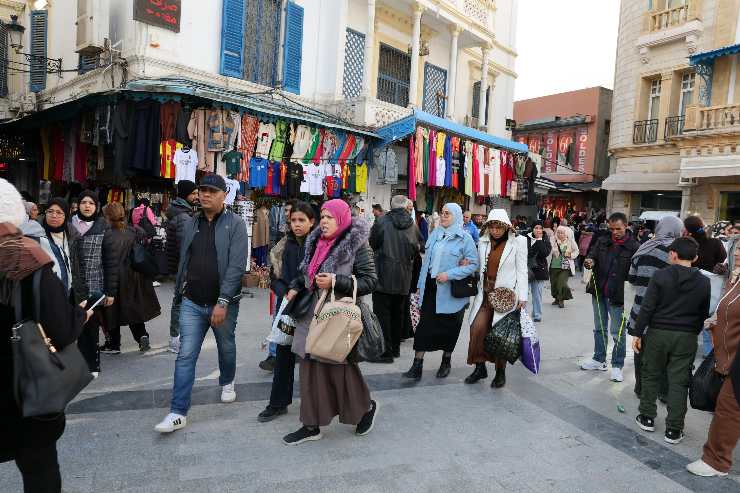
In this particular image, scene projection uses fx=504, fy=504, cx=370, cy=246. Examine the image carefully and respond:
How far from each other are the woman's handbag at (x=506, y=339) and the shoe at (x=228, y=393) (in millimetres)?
2362

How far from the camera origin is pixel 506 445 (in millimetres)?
3734

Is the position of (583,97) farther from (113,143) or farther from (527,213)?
(113,143)

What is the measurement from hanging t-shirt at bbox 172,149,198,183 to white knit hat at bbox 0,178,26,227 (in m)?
6.48

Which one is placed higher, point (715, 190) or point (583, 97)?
A: point (583, 97)

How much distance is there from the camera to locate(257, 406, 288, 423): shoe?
3904mm

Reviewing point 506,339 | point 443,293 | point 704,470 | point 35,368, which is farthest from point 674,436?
point 35,368

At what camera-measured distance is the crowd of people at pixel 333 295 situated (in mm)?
2215

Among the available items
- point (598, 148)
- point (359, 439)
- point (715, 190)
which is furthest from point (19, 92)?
point (598, 148)

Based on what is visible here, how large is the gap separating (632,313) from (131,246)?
16.5ft

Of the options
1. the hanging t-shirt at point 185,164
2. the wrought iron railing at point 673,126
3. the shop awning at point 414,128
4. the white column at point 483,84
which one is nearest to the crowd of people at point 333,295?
the hanging t-shirt at point 185,164

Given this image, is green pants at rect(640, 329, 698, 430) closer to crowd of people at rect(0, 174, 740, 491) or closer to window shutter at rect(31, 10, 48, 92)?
crowd of people at rect(0, 174, 740, 491)

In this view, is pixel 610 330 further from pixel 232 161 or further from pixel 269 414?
pixel 232 161

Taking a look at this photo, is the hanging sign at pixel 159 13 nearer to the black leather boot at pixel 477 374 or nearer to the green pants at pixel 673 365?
the black leather boot at pixel 477 374

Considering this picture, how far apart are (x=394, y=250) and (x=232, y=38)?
7439 millimetres
